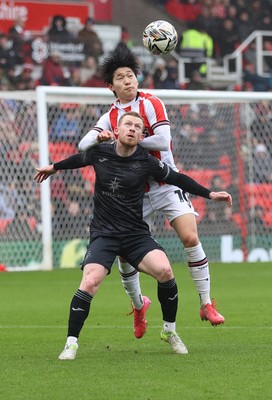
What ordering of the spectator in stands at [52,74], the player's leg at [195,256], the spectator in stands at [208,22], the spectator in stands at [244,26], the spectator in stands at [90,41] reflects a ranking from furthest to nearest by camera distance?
the spectator in stands at [244,26], the spectator in stands at [208,22], the spectator in stands at [90,41], the spectator in stands at [52,74], the player's leg at [195,256]

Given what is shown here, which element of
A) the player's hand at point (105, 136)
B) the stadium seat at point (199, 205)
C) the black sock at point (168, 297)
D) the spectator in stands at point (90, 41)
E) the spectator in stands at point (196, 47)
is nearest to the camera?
the player's hand at point (105, 136)

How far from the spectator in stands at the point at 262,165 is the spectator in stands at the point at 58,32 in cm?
711

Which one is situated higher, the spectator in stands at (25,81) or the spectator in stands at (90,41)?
the spectator in stands at (90,41)

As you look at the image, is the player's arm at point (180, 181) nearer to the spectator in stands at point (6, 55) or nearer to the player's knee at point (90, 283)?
the player's knee at point (90, 283)

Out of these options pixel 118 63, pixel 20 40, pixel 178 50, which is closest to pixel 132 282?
pixel 118 63

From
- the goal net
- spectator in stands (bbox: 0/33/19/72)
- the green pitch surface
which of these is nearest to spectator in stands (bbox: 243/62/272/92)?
the goal net

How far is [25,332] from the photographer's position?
945 cm

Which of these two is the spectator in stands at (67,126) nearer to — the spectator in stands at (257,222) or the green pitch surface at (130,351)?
the spectator in stands at (257,222)

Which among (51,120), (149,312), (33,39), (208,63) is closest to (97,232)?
(149,312)

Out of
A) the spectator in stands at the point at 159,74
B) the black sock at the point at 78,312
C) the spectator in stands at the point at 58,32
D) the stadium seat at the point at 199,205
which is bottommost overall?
the stadium seat at the point at 199,205

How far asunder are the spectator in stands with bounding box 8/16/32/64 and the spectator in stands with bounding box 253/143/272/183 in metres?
6.78

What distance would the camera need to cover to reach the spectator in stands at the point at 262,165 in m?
19.7

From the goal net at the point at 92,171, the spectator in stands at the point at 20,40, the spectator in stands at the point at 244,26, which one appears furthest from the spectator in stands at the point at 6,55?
the spectator in stands at the point at 244,26

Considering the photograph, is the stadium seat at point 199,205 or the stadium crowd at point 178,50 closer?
the stadium seat at point 199,205
